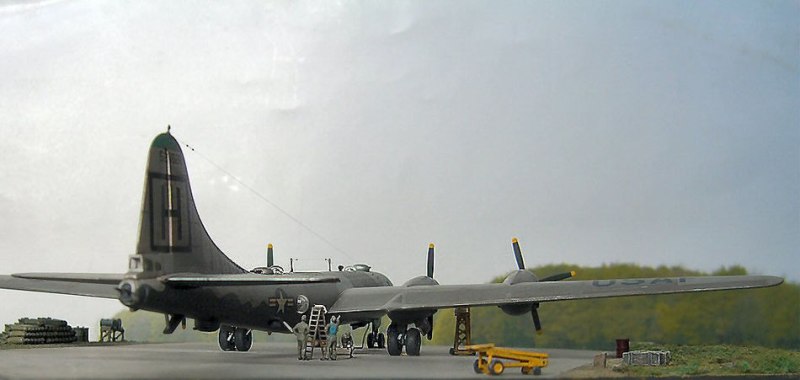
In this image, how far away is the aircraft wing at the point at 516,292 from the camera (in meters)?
19.9

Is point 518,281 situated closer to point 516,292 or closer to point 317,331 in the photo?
point 516,292

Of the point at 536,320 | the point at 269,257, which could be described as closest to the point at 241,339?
the point at 269,257

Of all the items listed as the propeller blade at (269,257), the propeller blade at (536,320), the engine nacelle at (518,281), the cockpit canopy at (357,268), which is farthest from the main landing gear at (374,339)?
the propeller blade at (536,320)

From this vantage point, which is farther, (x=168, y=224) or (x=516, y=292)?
(x=516, y=292)

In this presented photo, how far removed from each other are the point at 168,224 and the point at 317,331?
5604 mm

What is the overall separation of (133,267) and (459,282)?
11.1 meters

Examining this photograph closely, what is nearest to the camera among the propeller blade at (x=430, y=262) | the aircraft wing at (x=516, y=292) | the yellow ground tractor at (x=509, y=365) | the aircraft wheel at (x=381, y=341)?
the yellow ground tractor at (x=509, y=365)

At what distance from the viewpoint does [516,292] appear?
72.4ft

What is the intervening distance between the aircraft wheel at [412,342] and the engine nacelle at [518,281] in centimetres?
292

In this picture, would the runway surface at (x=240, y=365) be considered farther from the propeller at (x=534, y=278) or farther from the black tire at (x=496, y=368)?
Answer: the propeller at (x=534, y=278)

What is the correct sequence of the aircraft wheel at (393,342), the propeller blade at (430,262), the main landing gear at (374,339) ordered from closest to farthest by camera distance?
1. the aircraft wheel at (393,342)
2. the propeller blade at (430,262)
3. the main landing gear at (374,339)

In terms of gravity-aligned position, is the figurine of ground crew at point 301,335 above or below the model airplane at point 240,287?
below

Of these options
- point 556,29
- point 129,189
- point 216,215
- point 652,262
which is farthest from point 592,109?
point 129,189

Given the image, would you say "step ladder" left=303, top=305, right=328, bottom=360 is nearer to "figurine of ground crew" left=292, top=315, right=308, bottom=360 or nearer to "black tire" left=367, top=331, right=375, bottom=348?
"figurine of ground crew" left=292, top=315, right=308, bottom=360
